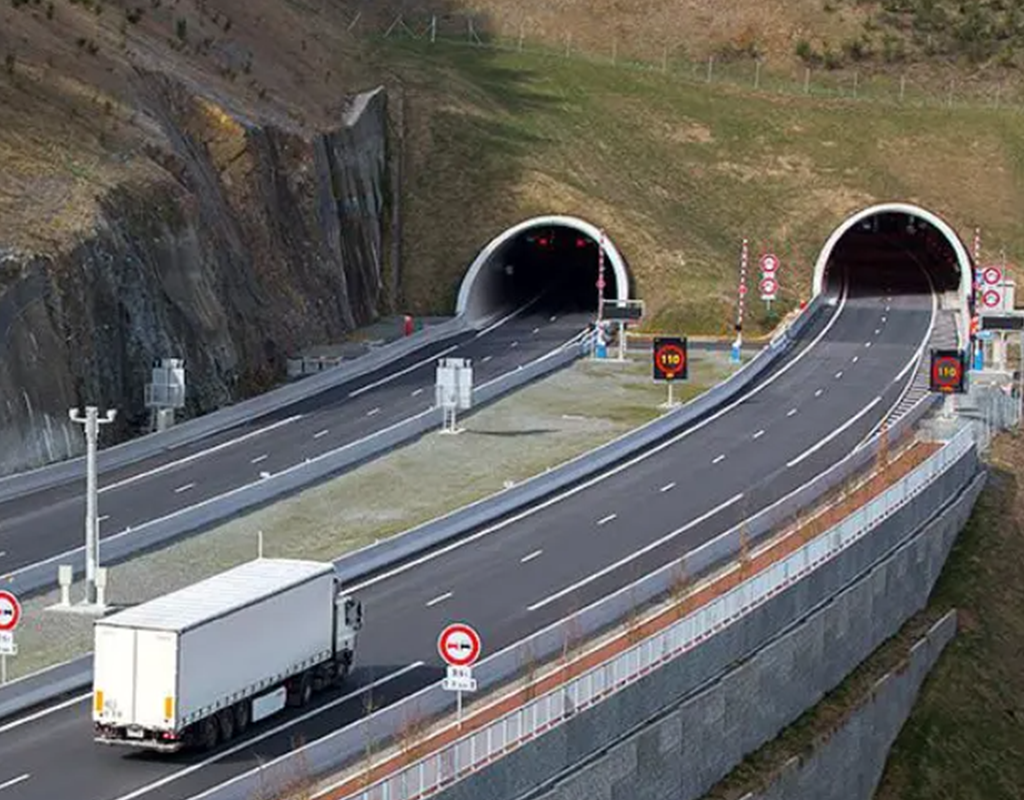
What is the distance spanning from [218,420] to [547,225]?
3193 cm

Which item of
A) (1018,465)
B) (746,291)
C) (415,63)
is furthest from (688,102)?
(1018,465)

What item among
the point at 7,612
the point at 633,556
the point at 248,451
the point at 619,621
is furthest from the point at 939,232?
the point at 7,612

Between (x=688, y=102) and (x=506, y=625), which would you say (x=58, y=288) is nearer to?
(x=506, y=625)

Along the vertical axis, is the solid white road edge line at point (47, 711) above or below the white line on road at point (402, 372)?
below

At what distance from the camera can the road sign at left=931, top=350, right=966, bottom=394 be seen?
79.1 meters

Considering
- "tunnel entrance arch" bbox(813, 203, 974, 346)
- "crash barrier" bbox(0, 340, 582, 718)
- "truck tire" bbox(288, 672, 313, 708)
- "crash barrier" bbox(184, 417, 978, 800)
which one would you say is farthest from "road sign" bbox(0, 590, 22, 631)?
"tunnel entrance arch" bbox(813, 203, 974, 346)

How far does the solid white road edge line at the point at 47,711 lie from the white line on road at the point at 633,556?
11.6 meters

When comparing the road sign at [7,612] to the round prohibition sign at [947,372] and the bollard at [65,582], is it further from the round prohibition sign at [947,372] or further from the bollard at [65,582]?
the round prohibition sign at [947,372]

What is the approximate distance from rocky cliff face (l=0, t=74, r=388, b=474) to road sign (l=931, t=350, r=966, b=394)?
22.6 m

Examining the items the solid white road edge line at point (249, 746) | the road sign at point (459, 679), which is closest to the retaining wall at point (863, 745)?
the solid white road edge line at point (249, 746)

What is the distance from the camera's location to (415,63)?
124250mm

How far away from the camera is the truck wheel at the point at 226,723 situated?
42906mm

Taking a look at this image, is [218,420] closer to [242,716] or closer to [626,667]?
[626,667]

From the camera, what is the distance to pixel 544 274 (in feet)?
376
